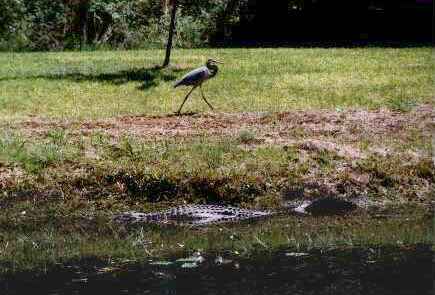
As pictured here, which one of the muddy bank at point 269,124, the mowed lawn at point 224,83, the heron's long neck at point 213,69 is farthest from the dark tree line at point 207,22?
the muddy bank at point 269,124

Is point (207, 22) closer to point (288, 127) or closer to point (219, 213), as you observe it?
point (288, 127)

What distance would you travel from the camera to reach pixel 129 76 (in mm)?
17000

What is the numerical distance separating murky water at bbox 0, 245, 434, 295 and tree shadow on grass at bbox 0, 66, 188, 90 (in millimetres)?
8725

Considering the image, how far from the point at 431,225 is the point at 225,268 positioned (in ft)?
8.85

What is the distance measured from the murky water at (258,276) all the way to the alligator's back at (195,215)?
1.66m

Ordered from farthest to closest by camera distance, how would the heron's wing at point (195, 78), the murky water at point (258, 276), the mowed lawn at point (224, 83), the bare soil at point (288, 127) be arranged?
the mowed lawn at point (224, 83)
the heron's wing at point (195, 78)
the bare soil at point (288, 127)
the murky water at point (258, 276)

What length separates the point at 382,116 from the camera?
43.7ft

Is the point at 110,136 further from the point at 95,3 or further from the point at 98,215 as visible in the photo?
the point at 95,3

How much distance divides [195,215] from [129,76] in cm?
779

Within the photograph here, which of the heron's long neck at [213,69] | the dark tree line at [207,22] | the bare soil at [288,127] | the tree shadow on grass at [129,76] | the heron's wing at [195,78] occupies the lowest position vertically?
the bare soil at [288,127]

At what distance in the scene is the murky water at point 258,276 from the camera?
6887 millimetres

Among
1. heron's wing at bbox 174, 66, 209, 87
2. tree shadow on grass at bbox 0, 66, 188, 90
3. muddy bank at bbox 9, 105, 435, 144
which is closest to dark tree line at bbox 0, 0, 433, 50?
tree shadow on grass at bbox 0, 66, 188, 90

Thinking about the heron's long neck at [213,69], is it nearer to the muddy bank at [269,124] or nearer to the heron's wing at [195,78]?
the heron's wing at [195,78]

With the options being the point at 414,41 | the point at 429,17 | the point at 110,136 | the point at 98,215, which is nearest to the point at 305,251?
the point at 98,215
